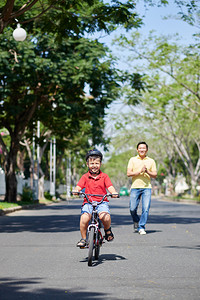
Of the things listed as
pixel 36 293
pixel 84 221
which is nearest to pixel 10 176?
pixel 84 221

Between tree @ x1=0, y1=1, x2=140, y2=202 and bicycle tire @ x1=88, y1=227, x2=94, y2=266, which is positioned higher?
tree @ x1=0, y1=1, x2=140, y2=202

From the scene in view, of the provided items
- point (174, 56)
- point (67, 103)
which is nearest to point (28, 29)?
point (67, 103)

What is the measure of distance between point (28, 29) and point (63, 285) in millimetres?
21365

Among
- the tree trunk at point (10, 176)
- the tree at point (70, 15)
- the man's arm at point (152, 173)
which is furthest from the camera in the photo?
the tree trunk at point (10, 176)

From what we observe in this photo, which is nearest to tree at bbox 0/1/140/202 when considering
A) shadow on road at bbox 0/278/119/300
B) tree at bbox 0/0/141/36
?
tree at bbox 0/0/141/36

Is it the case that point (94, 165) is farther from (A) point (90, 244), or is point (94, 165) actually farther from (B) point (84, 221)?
(A) point (90, 244)

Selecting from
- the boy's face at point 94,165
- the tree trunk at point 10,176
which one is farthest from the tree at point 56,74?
the boy's face at point 94,165

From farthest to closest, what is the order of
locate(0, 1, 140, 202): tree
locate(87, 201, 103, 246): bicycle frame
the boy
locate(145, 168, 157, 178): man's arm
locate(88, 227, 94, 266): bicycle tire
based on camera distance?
locate(0, 1, 140, 202): tree < locate(145, 168, 157, 178): man's arm < the boy < locate(87, 201, 103, 246): bicycle frame < locate(88, 227, 94, 266): bicycle tire

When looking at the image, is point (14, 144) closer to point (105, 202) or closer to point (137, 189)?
point (137, 189)

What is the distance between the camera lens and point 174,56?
123 ft

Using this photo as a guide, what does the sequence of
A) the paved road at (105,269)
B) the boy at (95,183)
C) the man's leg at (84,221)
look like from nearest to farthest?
the paved road at (105,269) < the man's leg at (84,221) < the boy at (95,183)

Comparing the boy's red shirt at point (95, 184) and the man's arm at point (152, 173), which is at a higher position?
the man's arm at point (152, 173)

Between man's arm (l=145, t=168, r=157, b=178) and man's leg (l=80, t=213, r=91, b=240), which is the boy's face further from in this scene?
man's arm (l=145, t=168, r=157, b=178)

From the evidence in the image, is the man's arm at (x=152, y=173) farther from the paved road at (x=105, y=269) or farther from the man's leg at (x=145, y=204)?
the paved road at (x=105, y=269)
